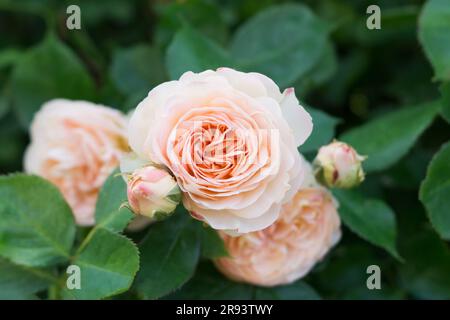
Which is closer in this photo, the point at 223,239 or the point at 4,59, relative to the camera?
the point at 223,239

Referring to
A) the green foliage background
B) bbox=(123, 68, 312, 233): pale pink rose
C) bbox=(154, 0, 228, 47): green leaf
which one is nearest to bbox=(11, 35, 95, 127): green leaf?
the green foliage background

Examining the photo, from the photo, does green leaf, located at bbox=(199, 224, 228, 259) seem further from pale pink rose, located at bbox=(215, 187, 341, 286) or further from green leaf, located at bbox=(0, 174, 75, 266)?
green leaf, located at bbox=(0, 174, 75, 266)

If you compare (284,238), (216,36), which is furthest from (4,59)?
(284,238)

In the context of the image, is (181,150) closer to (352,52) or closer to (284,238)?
(284,238)

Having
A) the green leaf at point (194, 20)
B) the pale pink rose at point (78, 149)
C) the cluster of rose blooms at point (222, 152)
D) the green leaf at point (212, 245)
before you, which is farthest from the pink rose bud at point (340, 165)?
the green leaf at point (194, 20)

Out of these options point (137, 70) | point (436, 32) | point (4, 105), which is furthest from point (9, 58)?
point (436, 32)

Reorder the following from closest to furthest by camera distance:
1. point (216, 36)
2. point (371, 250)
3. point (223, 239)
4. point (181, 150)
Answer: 1. point (181, 150)
2. point (223, 239)
3. point (371, 250)
4. point (216, 36)
